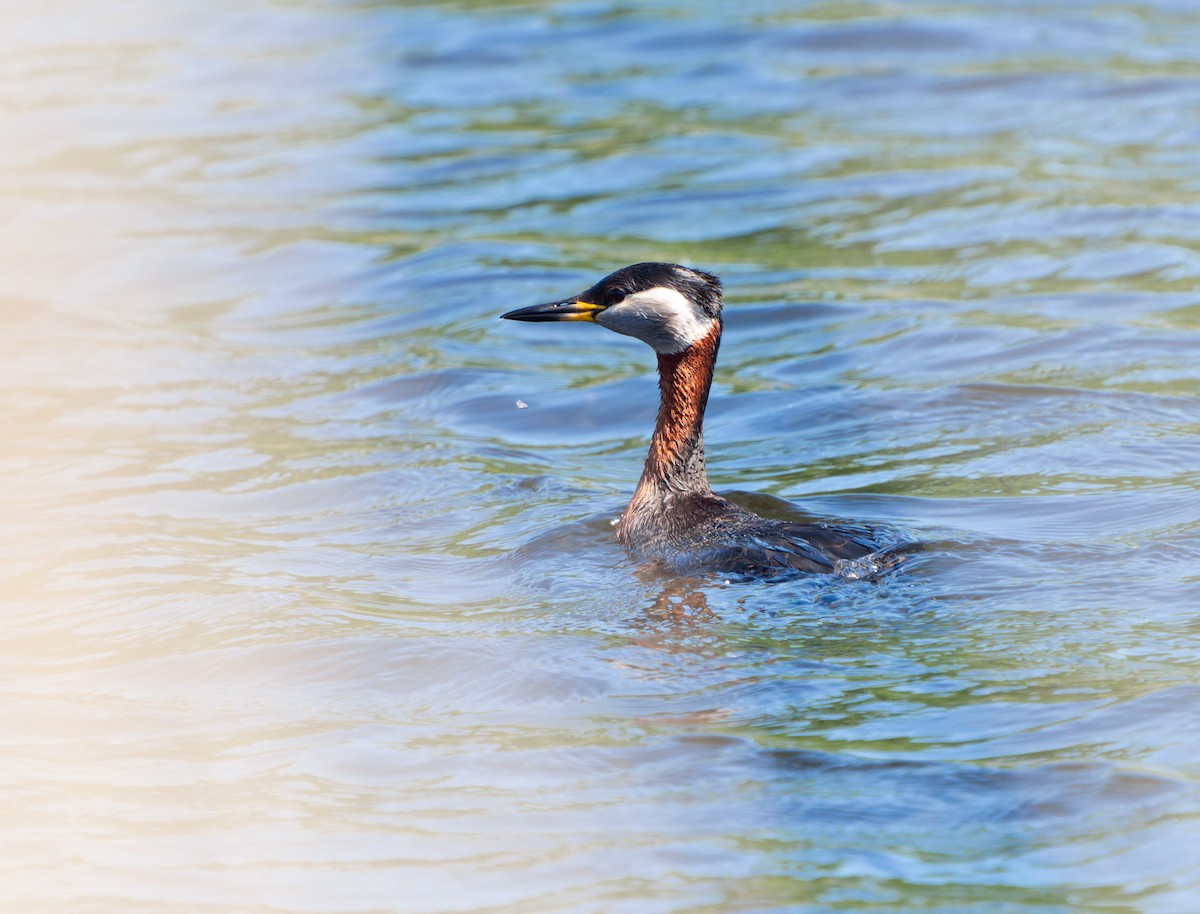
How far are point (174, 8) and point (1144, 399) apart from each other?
1540 cm

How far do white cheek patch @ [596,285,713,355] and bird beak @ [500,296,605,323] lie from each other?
52mm

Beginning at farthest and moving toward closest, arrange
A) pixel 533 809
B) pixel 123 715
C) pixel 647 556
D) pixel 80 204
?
pixel 80 204 → pixel 647 556 → pixel 123 715 → pixel 533 809

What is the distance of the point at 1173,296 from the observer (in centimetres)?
1140

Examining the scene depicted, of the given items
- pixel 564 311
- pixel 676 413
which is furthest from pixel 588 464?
pixel 564 311

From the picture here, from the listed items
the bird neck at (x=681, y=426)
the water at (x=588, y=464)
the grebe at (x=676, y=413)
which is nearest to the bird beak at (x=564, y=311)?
the grebe at (x=676, y=413)

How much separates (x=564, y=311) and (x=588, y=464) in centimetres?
141

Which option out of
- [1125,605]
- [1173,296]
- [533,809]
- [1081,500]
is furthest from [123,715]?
[1173,296]

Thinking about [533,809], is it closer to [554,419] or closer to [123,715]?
[123,715]

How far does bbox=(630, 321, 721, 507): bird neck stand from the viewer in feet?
27.5

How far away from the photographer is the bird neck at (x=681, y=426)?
8391mm

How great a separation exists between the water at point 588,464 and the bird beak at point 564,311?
39.1 inches

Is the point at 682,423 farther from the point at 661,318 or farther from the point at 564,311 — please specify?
the point at 564,311

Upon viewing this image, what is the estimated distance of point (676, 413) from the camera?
8570mm

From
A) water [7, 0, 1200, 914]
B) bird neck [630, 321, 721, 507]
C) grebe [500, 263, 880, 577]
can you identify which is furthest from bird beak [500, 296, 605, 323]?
water [7, 0, 1200, 914]
